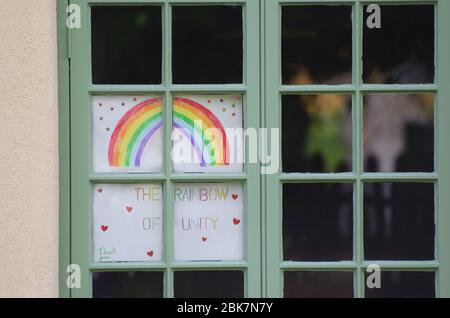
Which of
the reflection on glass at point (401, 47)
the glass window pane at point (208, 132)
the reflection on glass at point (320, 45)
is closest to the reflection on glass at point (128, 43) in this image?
the glass window pane at point (208, 132)

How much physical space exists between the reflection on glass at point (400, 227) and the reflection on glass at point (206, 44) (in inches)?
40.5

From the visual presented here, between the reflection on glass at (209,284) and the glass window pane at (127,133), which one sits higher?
the glass window pane at (127,133)

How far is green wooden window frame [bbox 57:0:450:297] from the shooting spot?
4.67 m

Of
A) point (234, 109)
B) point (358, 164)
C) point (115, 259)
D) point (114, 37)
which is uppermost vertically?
point (114, 37)

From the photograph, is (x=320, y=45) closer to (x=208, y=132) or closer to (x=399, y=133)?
(x=399, y=133)

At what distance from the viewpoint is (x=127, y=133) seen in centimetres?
474

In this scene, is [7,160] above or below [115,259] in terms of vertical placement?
above

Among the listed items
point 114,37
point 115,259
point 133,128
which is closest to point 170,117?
point 133,128

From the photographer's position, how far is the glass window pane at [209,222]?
186 inches

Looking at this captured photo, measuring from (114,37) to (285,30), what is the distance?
0.95 meters

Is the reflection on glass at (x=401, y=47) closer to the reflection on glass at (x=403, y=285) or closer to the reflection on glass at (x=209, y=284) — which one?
the reflection on glass at (x=403, y=285)

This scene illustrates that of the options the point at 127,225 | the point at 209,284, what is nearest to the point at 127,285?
the point at 127,225

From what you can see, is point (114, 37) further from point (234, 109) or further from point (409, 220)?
point (409, 220)

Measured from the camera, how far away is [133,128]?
15.5 feet
